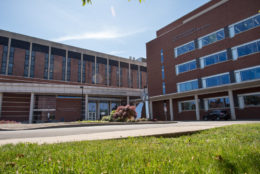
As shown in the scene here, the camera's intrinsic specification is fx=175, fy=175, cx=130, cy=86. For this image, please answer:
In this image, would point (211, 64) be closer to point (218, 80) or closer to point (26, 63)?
point (218, 80)

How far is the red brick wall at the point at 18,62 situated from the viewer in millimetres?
42459

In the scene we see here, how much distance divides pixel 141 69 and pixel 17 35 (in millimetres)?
40947

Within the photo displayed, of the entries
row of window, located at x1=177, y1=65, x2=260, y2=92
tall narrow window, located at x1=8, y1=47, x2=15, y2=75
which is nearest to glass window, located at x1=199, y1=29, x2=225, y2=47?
row of window, located at x1=177, y1=65, x2=260, y2=92

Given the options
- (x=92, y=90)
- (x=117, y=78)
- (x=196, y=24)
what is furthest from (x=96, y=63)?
(x=196, y=24)

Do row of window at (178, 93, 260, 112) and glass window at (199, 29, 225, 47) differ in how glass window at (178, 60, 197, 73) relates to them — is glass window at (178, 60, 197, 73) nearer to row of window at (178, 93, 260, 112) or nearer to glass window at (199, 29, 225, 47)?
glass window at (199, 29, 225, 47)

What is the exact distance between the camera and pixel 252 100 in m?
24.4

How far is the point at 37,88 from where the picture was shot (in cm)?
3944

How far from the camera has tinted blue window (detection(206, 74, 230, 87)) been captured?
28328 mm

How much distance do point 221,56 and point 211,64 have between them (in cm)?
203

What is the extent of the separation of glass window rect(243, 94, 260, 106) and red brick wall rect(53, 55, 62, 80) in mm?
43375

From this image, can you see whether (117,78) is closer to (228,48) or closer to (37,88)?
(37,88)

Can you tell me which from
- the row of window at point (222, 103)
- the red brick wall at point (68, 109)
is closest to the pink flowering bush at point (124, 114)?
the row of window at point (222, 103)

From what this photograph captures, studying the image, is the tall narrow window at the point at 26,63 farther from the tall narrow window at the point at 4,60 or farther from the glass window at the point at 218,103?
the glass window at the point at 218,103

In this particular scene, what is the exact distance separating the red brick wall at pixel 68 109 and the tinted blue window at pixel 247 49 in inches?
1474
